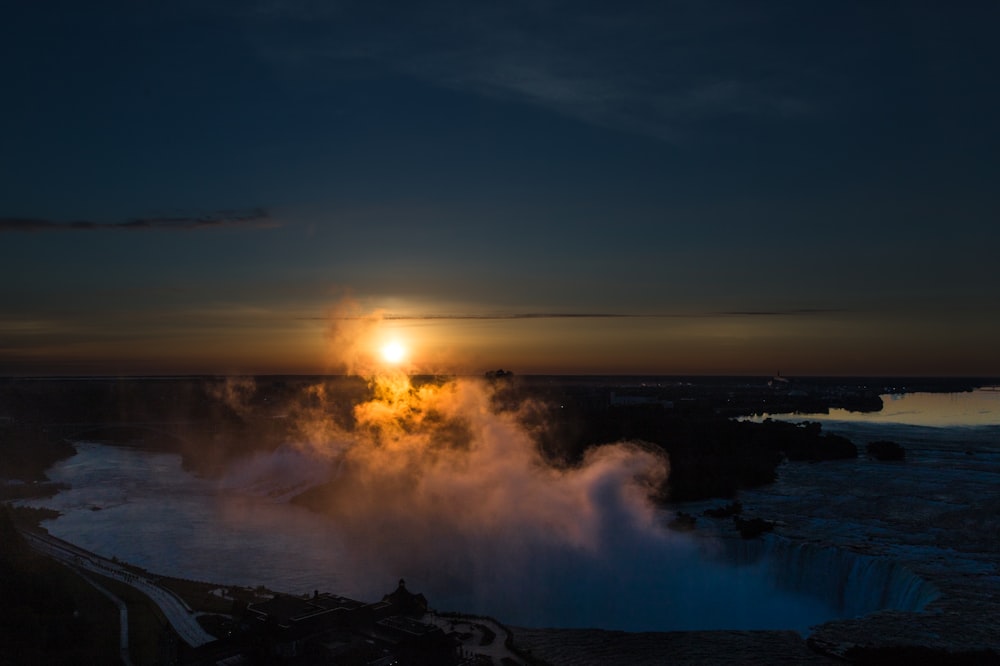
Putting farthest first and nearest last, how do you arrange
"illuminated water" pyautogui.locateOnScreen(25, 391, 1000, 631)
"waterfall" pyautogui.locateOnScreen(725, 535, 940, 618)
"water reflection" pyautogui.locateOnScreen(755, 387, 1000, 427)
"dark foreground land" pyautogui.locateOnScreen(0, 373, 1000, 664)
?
"water reflection" pyautogui.locateOnScreen(755, 387, 1000, 427) → "illuminated water" pyautogui.locateOnScreen(25, 391, 1000, 631) → "waterfall" pyautogui.locateOnScreen(725, 535, 940, 618) → "dark foreground land" pyautogui.locateOnScreen(0, 373, 1000, 664)

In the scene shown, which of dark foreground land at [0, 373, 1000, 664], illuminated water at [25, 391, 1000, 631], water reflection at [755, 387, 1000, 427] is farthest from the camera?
water reflection at [755, 387, 1000, 427]

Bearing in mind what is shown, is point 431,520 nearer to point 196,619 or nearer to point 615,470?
point 615,470

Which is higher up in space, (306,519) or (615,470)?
(615,470)

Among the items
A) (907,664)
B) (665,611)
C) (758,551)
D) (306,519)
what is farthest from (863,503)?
(306,519)

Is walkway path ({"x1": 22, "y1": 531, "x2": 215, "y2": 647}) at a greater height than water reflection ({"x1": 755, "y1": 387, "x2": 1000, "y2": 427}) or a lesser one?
lesser

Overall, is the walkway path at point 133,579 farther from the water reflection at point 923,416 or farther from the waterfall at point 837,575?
the water reflection at point 923,416

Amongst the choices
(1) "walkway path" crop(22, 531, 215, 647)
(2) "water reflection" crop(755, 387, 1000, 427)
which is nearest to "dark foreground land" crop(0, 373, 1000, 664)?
(1) "walkway path" crop(22, 531, 215, 647)

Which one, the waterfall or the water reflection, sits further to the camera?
the water reflection

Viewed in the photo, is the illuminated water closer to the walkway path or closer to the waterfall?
the waterfall

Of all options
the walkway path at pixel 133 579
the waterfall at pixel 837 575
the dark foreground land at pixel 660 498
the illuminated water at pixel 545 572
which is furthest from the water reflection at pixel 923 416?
the walkway path at pixel 133 579
